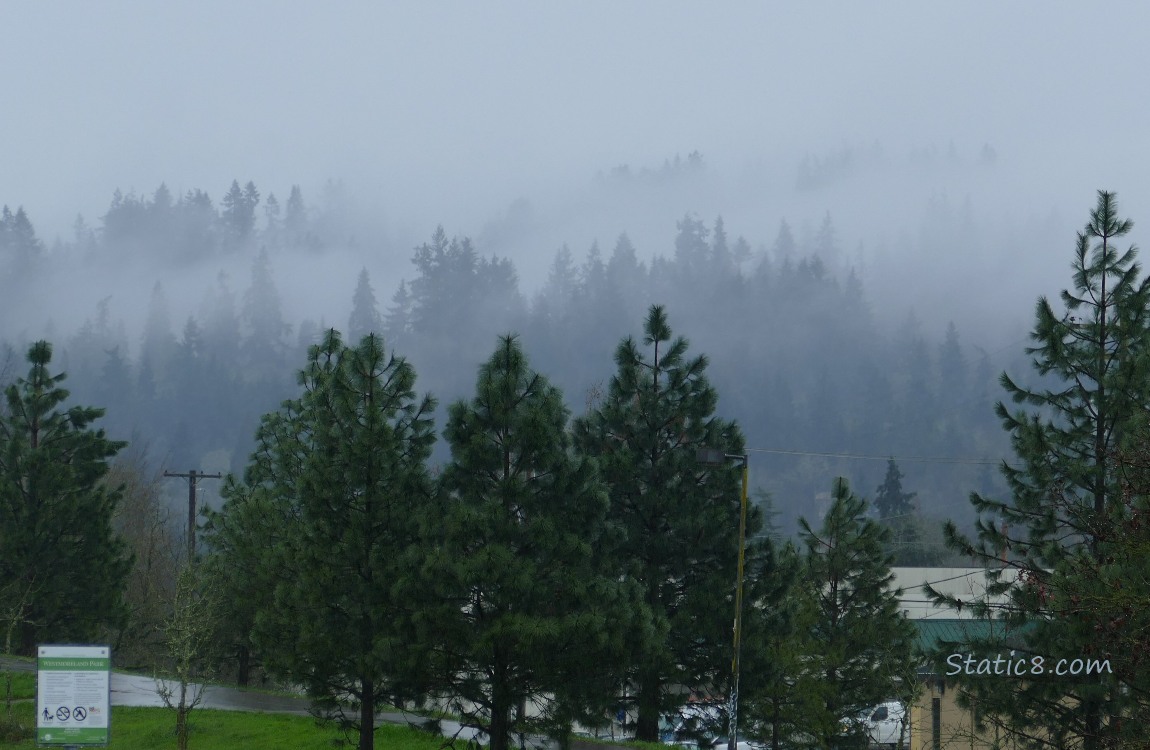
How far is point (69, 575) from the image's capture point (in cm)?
3753

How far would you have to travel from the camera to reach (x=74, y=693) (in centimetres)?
2006

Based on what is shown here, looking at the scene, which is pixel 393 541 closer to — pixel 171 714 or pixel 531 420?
pixel 531 420

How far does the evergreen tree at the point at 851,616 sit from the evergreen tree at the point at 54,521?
66.4 feet

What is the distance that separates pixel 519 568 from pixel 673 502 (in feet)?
26.7

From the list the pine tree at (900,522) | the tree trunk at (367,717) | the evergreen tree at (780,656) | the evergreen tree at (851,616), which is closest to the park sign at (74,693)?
the tree trunk at (367,717)

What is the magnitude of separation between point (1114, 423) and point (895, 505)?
352ft

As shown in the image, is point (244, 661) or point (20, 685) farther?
point (244, 661)

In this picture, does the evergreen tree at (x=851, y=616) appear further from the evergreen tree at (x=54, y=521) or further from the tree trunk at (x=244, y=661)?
the evergreen tree at (x=54, y=521)

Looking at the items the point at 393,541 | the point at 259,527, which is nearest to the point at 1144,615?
the point at 393,541

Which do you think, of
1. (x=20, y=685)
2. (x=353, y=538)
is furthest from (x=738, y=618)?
(x=20, y=685)

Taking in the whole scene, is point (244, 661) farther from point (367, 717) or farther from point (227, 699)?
point (367, 717)

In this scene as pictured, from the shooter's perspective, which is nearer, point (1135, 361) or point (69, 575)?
point (1135, 361)

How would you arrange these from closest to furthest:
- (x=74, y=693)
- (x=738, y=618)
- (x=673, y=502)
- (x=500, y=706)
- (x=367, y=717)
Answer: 1. (x=74, y=693)
2. (x=500, y=706)
3. (x=367, y=717)
4. (x=738, y=618)
5. (x=673, y=502)

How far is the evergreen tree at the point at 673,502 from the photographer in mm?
28172
